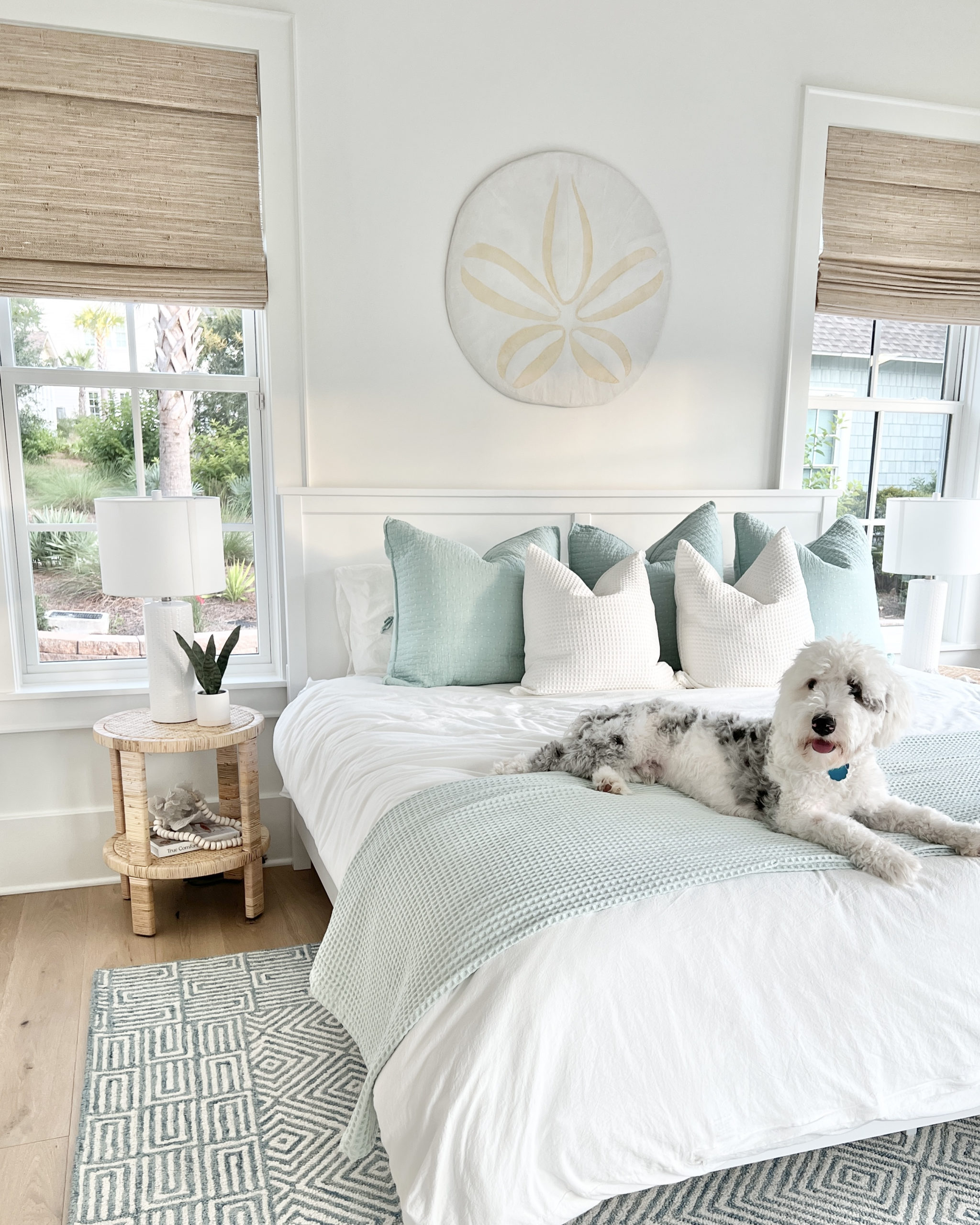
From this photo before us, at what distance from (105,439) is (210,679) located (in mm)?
935

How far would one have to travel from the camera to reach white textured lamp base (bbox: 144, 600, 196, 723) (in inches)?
96.8

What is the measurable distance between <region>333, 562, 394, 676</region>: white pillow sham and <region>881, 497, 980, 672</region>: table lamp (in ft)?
5.93

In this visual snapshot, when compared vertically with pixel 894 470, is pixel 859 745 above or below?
below

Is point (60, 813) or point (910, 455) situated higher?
point (910, 455)

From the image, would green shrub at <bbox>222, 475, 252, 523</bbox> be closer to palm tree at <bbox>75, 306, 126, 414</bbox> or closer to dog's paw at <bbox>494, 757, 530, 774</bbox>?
palm tree at <bbox>75, 306, 126, 414</bbox>

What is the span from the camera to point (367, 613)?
112 inches

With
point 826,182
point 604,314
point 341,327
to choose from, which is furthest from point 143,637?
point 826,182

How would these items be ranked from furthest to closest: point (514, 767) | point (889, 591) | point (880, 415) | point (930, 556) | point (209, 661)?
point (889, 591), point (880, 415), point (930, 556), point (209, 661), point (514, 767)

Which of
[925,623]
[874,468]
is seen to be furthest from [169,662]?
[874,468]

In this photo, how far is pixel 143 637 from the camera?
2963 millimetres

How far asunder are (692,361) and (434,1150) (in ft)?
9.12

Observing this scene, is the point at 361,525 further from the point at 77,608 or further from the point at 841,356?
the point at 841,356

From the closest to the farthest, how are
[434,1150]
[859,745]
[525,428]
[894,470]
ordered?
[434,1150]
[859,745]
[525,428]
[894,470]

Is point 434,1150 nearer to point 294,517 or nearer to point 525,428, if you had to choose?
point 294,517
